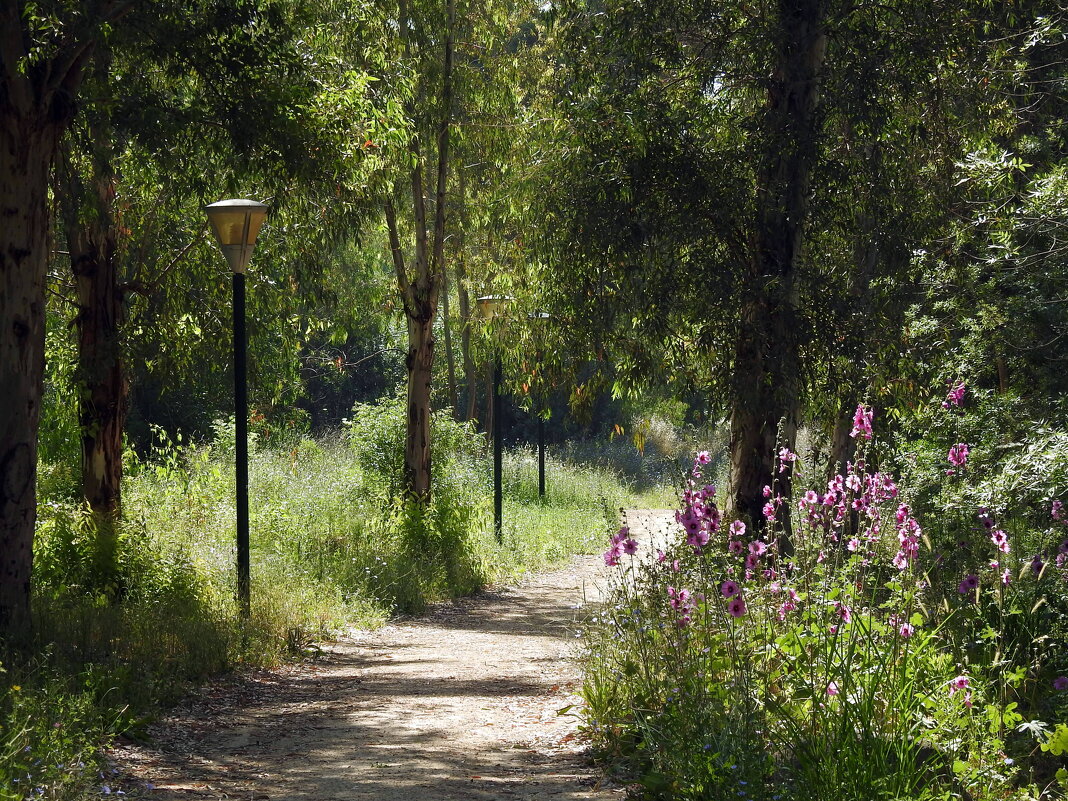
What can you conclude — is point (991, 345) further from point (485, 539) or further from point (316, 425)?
point (316, 425)

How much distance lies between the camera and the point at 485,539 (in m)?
17.4

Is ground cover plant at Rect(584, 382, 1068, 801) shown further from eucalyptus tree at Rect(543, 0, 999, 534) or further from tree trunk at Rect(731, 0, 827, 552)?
eucalyptus tree at Rect(543, 0, 999, 534)

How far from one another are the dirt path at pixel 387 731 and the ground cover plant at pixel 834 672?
0.51 m

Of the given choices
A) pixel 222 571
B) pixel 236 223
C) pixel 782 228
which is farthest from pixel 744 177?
pixel 222 571

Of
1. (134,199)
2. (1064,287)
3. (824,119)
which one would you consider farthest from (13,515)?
(1064,287)

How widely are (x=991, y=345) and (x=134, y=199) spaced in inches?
328

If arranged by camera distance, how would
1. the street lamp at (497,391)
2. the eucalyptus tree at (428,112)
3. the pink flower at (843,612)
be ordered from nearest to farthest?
1. the pink flower at (843,612)
2. the eucalyptus tree at (428,112)
3. the street lamp at (497,391)

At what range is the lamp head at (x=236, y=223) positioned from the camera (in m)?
9.30

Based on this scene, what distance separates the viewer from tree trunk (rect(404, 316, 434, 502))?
1579cm

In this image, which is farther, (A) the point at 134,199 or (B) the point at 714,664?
(A) the point at 134,199

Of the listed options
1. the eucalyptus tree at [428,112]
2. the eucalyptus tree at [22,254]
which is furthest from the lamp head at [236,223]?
the eucalyptus tree at [428,112]

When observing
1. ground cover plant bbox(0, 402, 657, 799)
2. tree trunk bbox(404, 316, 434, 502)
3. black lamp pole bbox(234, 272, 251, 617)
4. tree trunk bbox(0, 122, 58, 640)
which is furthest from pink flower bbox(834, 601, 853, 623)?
tree trunk bbox(404, 316, 434, 502)

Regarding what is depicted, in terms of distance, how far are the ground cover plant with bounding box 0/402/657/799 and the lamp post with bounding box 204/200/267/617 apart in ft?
1.17

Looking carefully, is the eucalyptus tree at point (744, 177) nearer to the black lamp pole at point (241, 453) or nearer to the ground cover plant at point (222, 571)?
the ground cover plant at point (222, 571)
